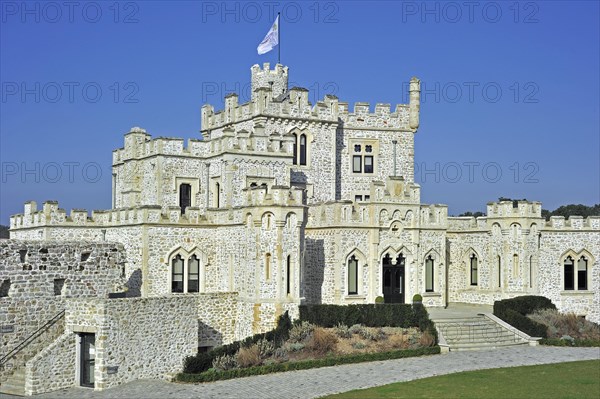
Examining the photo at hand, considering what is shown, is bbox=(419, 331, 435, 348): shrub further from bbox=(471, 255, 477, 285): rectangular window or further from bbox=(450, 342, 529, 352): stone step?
bbox=(471, 255, 477, 285): rectangular window

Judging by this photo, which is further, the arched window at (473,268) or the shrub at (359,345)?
the arched window at (473,268)

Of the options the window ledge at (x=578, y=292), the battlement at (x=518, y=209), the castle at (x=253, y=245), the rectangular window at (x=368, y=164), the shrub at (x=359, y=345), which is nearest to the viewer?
the castle at (x=253, y=245)

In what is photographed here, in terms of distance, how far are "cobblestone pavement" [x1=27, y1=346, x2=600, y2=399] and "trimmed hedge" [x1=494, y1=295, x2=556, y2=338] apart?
9.67 ft

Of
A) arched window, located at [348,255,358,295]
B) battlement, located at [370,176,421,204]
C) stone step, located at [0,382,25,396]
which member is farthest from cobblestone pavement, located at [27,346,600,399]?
battlement, located at [370,176,421,204]

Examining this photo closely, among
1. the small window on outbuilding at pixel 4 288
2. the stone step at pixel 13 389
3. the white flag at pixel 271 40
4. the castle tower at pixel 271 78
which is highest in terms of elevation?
the white flag at pixel 271 40

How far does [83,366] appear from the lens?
30.4 meters

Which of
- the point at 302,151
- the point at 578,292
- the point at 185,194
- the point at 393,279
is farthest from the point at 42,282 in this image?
the point at 578,292

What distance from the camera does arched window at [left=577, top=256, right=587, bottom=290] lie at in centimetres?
4688

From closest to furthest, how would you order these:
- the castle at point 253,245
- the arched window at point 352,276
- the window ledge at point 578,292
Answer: the castle at point 253,245 < the arched window at point 352,276 < the window ledge at point 578,292

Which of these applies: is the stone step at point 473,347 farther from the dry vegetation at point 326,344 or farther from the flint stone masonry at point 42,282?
the flint stone masonry at point 42,282

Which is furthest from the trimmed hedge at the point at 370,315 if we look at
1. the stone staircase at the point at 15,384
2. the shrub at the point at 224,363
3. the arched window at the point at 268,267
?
the stone staircase at the point at 15,384

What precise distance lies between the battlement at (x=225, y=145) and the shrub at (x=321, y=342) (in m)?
12.4

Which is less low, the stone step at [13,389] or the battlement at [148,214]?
the battlement at [148,214]

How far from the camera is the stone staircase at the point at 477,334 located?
36719 mm
